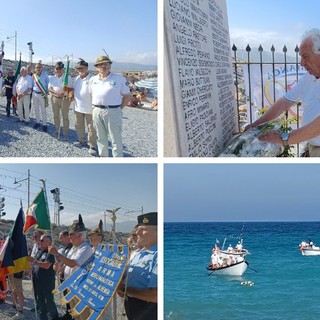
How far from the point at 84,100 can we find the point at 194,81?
1.96 feet

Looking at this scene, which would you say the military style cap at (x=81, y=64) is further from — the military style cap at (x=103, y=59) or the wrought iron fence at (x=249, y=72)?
the wrought iron fence at (x=249, y=72)

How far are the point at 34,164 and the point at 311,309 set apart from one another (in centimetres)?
150

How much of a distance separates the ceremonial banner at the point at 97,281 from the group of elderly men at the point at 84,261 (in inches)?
0.9

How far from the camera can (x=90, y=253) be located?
2527 mm

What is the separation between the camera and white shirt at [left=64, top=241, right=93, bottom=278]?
2.53 meters

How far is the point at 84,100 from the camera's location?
8.94ft

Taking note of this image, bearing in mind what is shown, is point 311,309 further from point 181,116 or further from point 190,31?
point 190,31

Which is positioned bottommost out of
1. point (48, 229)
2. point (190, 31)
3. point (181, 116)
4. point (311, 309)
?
point (311, 309)

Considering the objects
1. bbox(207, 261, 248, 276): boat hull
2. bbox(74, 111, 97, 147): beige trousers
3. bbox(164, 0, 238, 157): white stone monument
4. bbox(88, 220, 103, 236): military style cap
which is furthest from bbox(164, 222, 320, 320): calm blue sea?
bbox(74, 111, 97, 147): beige trousers

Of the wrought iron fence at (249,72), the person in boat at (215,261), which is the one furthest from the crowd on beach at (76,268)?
the wrought iron fence at (249,72)

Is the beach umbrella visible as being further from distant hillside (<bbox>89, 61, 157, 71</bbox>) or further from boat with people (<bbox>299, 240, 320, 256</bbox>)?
boat with people (<bbox>299, 240, 320, 256</bbox>)

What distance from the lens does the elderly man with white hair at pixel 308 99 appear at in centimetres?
224

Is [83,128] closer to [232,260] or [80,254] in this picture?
[80,254]

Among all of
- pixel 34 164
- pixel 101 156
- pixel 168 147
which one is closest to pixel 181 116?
pixel 168 147
